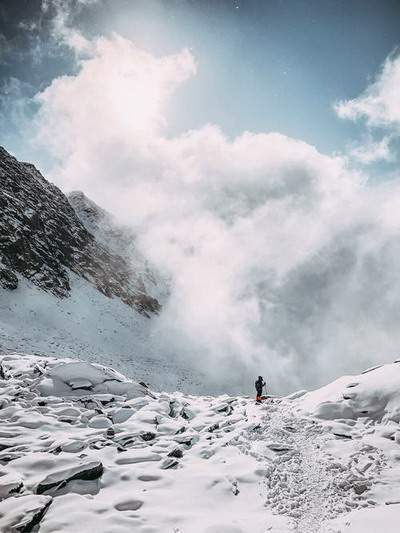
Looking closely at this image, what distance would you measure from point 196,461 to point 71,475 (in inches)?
140

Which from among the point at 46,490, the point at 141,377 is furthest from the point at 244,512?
the point at 141,377

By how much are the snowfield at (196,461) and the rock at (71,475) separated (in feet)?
0.09

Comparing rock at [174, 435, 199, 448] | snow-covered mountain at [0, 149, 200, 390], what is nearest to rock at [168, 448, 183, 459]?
rock at [174, 435, 199, 448]

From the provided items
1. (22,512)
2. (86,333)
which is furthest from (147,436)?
(86,333)

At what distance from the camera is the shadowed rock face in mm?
43500

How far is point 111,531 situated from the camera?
268 inches

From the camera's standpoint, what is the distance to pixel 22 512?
716 cm

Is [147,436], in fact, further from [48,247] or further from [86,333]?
[48,247]

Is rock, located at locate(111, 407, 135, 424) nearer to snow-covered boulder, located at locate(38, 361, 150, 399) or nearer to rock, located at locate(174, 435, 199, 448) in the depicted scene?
snow-covered boulder, located at locate(38, 361, 150, 399)

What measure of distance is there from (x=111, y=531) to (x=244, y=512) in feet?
9.34

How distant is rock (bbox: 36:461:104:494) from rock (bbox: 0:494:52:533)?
0.43 metres

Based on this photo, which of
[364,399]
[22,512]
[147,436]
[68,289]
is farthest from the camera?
[68,289]

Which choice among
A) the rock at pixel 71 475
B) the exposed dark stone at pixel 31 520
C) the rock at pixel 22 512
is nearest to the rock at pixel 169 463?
the rock at pixel 71 475

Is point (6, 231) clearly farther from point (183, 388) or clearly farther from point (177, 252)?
point (177, 252)
